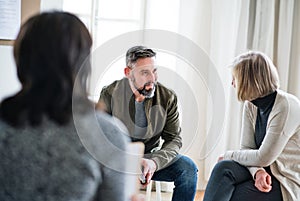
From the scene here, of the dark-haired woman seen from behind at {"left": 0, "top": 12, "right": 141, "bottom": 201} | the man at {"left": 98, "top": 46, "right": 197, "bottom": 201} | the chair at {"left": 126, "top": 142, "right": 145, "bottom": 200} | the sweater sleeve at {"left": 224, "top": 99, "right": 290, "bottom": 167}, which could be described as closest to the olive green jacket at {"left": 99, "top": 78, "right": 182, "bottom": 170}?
the man at {"left": 98, "top": 46, "right": 197, "bottom": 201}

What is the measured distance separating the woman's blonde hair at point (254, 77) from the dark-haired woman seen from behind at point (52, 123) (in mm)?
1211

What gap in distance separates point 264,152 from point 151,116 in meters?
0.52

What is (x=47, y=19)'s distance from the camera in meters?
0.99

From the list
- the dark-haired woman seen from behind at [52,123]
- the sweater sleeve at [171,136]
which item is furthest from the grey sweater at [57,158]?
the sweater sleeve at [171,136]

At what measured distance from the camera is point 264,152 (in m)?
2.12

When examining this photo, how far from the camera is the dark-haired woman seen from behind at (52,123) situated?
98cm

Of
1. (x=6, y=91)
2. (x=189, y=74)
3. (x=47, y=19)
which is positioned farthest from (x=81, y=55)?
(x=189, y=74)

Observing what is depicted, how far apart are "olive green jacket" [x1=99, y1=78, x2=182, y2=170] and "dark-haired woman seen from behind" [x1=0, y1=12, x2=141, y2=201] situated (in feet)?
3.54

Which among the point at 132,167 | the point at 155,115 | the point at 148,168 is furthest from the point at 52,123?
the point at 155,115

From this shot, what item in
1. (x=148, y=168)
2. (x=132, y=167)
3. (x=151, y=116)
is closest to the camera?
(x=132, y=167)

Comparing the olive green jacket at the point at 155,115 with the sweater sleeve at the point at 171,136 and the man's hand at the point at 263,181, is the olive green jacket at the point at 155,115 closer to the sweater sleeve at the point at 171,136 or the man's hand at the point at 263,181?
the sweater sleeve at the point at 171,136

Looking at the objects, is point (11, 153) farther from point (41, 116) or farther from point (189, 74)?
point (189, 74)

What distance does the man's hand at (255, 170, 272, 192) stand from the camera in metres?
2.07

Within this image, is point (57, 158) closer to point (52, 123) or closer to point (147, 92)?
point (52, 123)
